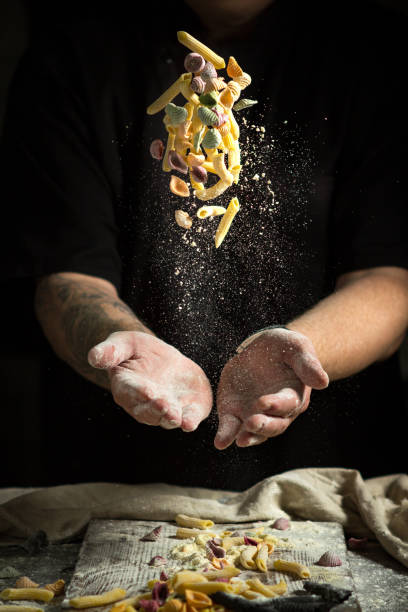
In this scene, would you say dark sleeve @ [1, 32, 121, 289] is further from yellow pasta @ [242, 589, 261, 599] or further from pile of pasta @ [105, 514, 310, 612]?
yellow pasta @ [242, 589, 261, 599]

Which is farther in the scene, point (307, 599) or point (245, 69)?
point (245, 69)

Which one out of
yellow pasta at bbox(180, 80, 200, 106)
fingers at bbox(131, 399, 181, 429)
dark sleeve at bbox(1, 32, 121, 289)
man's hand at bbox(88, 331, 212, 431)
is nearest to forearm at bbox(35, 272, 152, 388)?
dark sleeve at bbox(1, 32, 121, 289)

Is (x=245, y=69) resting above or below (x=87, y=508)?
above

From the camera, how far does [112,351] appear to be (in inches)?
36.1

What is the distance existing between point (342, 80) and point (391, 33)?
18 cm

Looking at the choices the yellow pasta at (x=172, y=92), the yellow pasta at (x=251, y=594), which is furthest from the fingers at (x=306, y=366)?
the yellow pasta at (x=172, y=92)

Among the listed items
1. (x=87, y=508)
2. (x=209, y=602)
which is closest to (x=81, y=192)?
(x=87, y=508)

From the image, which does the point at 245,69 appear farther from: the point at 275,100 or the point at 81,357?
the point at 81,357

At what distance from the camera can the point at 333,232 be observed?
4.49ft

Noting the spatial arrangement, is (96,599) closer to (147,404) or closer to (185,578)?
(185,578)

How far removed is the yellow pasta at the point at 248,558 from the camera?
91 centimetres

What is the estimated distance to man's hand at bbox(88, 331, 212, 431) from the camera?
898mm

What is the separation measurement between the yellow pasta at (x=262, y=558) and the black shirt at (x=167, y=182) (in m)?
0.26

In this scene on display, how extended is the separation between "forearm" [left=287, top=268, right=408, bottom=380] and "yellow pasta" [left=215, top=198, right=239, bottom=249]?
0.27m
